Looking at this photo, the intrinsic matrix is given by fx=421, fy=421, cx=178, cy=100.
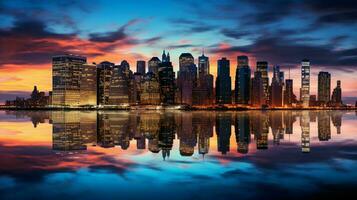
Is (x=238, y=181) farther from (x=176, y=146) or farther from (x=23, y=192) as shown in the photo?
(x=176, y=146)

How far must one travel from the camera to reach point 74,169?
21469 millimetres

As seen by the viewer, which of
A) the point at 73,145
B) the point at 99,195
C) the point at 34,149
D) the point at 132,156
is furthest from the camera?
the point at 73,145

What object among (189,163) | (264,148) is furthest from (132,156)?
(264,148)

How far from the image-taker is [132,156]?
26891mm

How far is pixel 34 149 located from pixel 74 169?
11.4 meters

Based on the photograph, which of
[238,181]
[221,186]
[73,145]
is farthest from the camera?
[73,145]

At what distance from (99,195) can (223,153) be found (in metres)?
14.3

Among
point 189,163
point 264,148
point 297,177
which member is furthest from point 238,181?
point 264,148

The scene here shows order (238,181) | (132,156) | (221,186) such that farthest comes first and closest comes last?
(132,156)
(238,181)
(221,186)

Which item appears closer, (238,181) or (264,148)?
(238,181)

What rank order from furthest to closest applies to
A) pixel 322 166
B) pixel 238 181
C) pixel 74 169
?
pixel 322 166 < pixel 74 169 < pixel 238 181

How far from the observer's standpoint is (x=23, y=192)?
52.5 feet

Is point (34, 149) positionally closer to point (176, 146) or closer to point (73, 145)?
point (73, 145)

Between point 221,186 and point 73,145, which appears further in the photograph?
point 73,145
